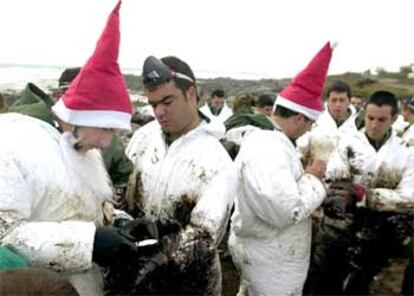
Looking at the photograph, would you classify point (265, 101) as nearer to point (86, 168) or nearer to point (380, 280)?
point (380, 280)

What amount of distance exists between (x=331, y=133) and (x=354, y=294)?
1497 millimetres

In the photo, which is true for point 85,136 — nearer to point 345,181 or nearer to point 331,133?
point 345,181

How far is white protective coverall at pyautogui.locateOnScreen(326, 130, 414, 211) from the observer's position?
3.63m

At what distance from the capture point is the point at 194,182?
242 cm

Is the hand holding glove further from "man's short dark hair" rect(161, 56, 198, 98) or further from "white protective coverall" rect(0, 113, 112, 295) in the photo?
"white protective coverall" rect(0, 113, 112, 295)

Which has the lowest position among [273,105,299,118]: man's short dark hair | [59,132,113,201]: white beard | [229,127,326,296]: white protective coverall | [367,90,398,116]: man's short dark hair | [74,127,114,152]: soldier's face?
[229,127,326,296]: white protective coverall

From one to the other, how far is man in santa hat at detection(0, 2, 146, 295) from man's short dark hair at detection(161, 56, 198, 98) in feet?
1.63

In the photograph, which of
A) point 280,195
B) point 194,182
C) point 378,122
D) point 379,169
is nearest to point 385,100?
point 378,122

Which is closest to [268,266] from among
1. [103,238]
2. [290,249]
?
[290,249]

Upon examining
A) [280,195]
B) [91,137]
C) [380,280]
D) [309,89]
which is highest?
[309,89]

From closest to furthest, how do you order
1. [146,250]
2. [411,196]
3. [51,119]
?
1. [146,250]
2. [51,119]
3. [411,196]

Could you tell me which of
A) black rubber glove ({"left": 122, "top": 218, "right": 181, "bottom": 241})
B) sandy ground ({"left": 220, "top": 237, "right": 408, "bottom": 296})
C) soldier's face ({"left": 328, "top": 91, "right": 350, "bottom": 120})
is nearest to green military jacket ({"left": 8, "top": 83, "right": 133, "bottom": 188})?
black rubber glove ({"left": 122, "top": 218, "right": 181, "bottom": 241})

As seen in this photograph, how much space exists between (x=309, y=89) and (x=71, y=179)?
5.68ft

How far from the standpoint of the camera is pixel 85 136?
200cm
